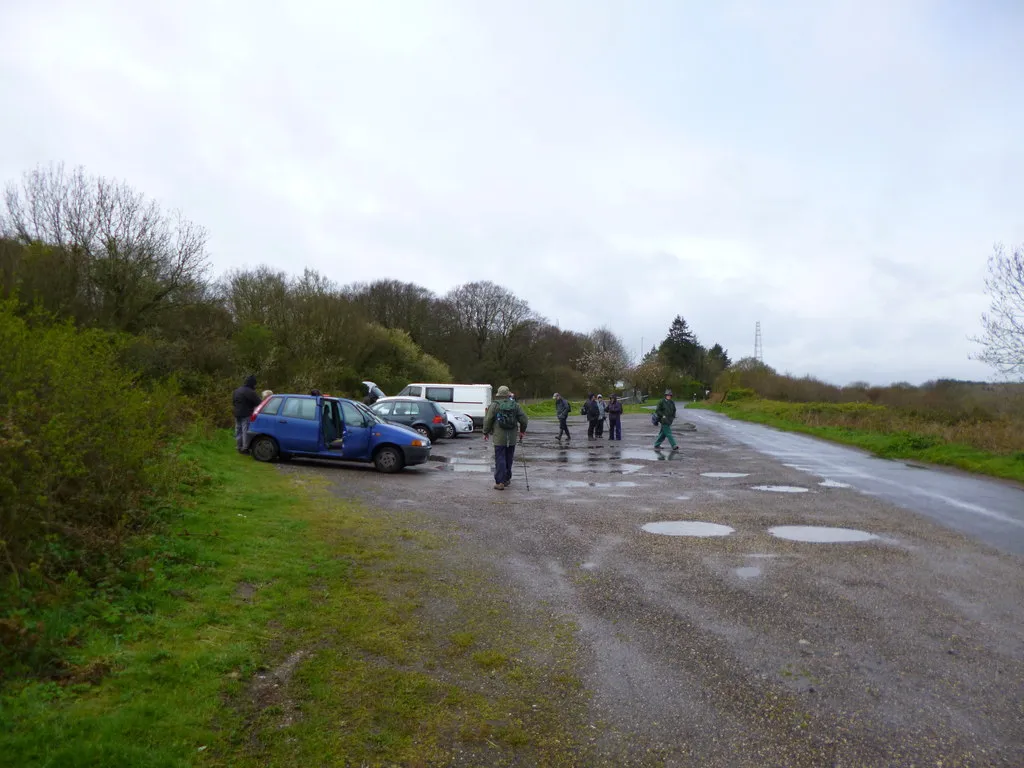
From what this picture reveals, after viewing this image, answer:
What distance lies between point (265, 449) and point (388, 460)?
2.82m

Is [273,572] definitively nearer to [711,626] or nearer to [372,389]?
[711,626]

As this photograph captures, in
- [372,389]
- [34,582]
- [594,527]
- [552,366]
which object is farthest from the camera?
[552,366]

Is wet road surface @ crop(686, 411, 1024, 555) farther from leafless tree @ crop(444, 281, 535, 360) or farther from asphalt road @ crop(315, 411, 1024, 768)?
leafless tree @ crop(444, 281, 535, 360)

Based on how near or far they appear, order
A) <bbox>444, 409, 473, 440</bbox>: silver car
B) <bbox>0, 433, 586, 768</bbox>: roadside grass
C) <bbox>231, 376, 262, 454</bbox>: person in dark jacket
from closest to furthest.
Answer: <bbox>0, 433, 586, 768</bbox>: roadside grass < <bbox>231, 376, 262, 454</bbox>: person in dark jacket < <bbox>444, 409, 473, 440</bbox>: silver car

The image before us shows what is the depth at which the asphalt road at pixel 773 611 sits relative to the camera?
365 centimetres


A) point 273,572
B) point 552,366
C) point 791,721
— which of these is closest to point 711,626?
point 791,721

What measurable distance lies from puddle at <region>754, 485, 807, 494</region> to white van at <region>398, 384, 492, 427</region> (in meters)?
18.1

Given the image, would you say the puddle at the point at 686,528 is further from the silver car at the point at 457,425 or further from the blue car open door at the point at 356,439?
the silver car at the point at 457,425

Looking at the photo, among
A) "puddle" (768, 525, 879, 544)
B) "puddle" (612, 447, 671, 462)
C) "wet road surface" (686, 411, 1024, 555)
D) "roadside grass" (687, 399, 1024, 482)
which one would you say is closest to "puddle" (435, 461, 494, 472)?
"puddle" (612, 447, 671, 462)

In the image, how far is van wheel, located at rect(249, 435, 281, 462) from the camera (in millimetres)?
15102

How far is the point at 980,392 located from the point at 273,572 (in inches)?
1133

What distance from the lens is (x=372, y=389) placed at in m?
28.8

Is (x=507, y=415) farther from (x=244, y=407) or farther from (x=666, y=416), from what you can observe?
(x=666, y=416)

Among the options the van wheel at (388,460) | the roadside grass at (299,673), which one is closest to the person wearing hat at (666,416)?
the van wheel at (388,460)
